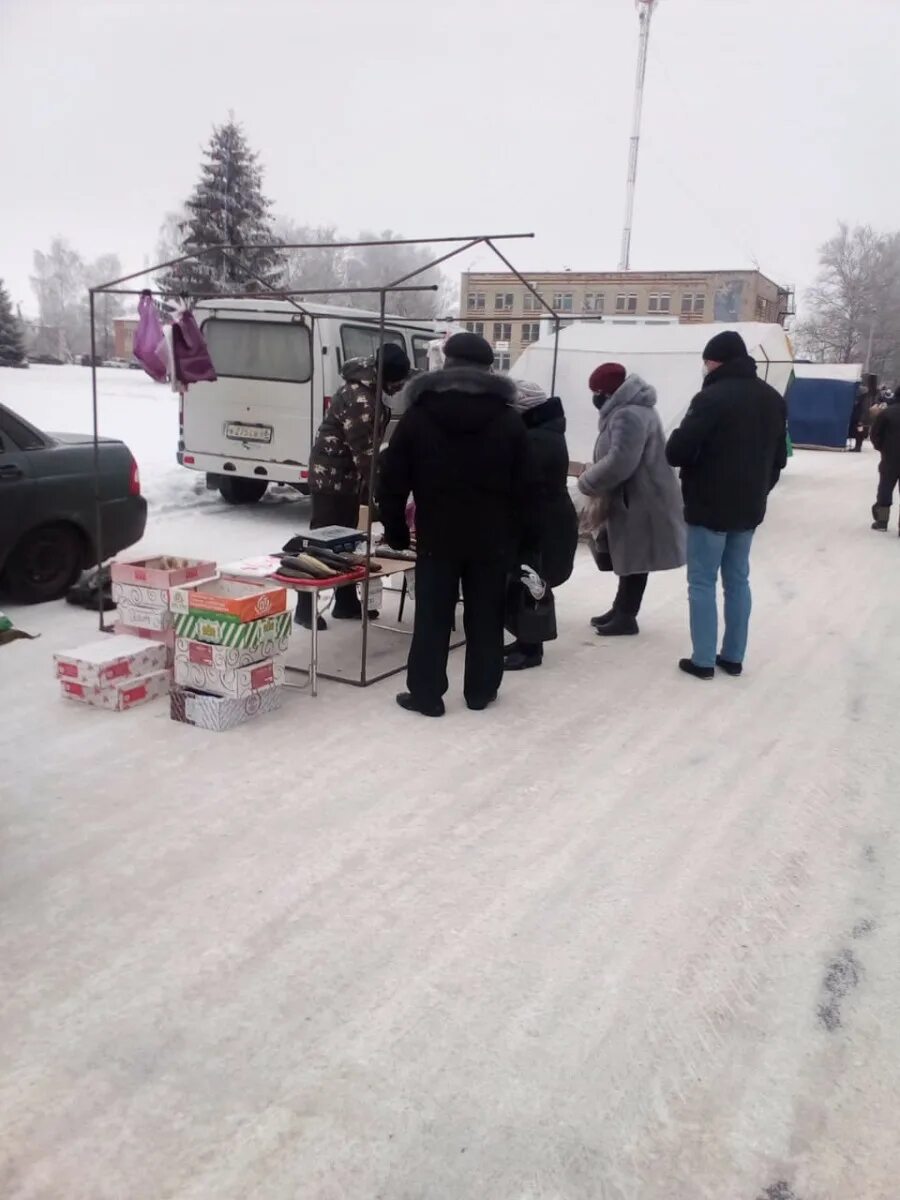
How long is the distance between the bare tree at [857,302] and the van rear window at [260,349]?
6183cm

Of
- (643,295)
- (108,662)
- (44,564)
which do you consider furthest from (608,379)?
(643,295)

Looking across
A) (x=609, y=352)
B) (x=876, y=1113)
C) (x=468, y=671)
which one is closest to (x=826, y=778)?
(x=468, y=671)

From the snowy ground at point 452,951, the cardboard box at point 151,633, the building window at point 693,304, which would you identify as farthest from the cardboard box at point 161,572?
the building window at point 693,304

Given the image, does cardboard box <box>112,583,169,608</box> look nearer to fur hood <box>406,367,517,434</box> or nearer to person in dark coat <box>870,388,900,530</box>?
fur hood <box>406,367,517,434</box>

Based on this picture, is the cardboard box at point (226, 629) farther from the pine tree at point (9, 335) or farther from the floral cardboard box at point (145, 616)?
the pine tree at point (9, 335)

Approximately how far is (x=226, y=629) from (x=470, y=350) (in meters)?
1.80

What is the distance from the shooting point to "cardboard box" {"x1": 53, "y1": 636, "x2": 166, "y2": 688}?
4.73m

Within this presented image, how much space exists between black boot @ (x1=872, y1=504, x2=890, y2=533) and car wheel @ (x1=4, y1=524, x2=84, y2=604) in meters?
9.87

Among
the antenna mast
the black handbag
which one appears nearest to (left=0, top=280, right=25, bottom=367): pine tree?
the antenna mast

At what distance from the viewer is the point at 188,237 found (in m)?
34.2

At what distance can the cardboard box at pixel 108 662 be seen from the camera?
473cm

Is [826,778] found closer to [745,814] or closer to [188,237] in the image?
[745,814]

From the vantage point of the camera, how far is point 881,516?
487 inches

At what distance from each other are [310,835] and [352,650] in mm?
2574
